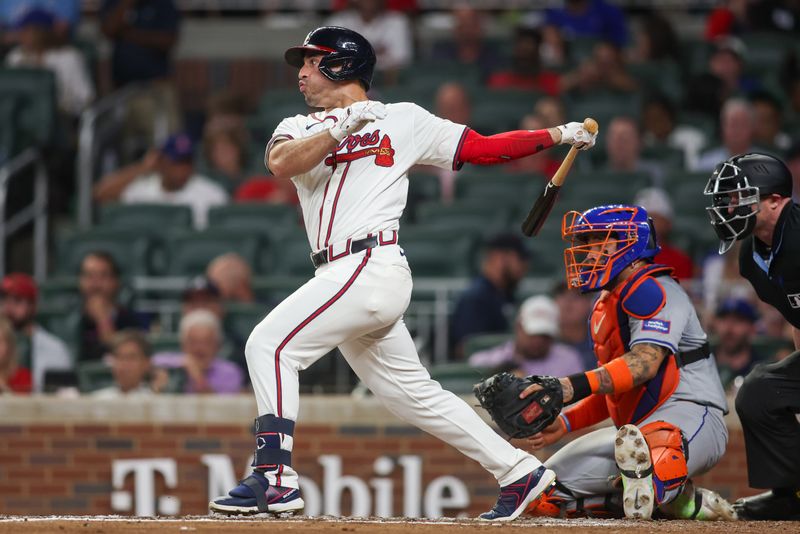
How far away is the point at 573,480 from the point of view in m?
5.82

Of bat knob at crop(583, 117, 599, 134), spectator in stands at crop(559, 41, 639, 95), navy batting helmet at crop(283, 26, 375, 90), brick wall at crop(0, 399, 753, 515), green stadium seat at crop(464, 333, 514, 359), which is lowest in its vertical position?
brick wall at crop(0, 399, 753, 515)

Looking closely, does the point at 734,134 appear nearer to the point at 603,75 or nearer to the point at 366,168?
the point at 603,75

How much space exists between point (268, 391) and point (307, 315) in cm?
32

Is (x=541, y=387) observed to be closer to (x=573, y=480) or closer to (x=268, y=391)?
(x=573, y=480)

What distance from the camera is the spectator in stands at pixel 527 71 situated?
11828mm

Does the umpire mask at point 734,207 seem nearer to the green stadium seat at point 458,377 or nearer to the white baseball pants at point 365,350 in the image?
the white baseball pants at point 365,350

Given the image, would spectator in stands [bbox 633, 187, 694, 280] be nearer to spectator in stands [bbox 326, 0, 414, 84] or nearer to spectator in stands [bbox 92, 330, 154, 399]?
spectator in stands [bbox 326, 0, 414, 84]

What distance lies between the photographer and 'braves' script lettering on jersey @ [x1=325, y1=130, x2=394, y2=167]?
213 inches

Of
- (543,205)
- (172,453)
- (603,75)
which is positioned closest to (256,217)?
(172,453)

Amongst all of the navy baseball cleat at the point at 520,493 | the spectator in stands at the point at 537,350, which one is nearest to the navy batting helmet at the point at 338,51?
the navy baseball cleat at the point at 520,493

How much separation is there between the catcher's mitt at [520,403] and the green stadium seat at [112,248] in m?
5.12

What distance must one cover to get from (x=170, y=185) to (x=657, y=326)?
6346 mm

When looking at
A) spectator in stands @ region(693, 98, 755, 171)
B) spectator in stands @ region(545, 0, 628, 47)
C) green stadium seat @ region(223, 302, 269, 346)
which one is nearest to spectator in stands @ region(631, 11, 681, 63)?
spectator in stands @ region(545, 0, 628, 47)

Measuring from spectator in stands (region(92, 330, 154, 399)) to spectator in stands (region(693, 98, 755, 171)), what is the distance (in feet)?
15.3
